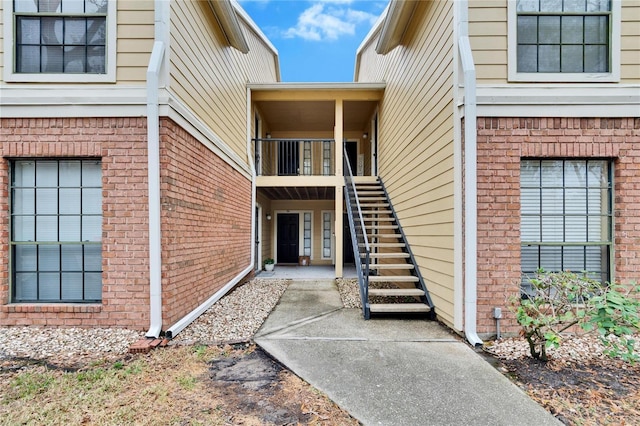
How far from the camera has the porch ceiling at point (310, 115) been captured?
8891mm

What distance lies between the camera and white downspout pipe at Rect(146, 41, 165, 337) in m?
3.58

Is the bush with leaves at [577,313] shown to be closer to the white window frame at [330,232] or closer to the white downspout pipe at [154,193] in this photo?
the white downspout pipe at [154,193]

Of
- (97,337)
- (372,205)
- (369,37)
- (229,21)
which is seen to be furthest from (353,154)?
(97,337)

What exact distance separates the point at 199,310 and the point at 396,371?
9.55ft

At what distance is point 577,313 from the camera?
9.47 ft

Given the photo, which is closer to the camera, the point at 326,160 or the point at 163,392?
the point at 163,392

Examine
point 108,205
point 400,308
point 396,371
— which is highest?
point 108,205

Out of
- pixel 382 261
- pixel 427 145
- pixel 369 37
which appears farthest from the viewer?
pixel 369 37

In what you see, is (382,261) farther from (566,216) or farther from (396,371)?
(396,371)

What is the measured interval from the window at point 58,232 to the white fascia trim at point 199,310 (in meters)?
1.06

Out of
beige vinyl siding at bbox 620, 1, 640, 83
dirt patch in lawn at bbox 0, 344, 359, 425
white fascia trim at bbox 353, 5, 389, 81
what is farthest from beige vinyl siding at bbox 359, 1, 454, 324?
dirt patch in lawn at bbox 0, 344, 359, 425

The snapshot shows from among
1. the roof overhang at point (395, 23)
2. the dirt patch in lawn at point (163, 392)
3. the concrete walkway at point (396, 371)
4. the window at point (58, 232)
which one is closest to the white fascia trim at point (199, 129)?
the window at point (58, 232)

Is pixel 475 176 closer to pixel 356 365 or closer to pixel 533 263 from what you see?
pixel 533 263

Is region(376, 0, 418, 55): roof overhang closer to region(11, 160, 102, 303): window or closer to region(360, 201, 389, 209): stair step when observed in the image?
region(360, 201, 389, 209): stair step
